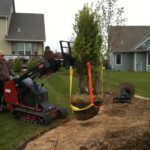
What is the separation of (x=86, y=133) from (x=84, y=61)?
522 centimetres

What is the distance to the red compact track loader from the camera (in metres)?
10.4

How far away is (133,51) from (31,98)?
131ft

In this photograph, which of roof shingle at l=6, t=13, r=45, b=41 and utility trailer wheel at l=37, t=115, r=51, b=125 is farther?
roof shingle at l=6, t=13, r=45, b=41

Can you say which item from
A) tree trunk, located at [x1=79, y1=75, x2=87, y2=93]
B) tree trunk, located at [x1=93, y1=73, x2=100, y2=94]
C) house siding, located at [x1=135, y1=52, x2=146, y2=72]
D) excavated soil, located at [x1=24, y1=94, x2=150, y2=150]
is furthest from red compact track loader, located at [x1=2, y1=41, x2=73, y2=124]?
house siding, located at [x1=135, y1=52, x2=146, y2=72]

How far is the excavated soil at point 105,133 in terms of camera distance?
805cm

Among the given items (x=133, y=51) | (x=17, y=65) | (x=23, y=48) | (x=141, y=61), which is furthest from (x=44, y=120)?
(x=141, y=61)

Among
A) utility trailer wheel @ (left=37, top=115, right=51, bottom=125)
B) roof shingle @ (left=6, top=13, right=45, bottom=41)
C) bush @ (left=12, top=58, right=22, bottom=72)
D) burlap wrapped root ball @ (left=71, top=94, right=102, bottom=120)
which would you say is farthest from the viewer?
roof shingle @ (left=6, top=13, right=45, bottom=41)

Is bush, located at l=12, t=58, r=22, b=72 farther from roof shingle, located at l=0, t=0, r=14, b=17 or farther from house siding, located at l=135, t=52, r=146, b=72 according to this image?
house siding, located at l=135, t=52, r=146, b=72

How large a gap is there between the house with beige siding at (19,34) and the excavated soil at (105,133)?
31845 millimetres

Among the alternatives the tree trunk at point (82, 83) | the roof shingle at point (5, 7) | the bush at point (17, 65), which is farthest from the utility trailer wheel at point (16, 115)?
the roof shingle at point (5, 7)

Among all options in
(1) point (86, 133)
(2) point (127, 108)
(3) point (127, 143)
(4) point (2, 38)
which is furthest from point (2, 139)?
(4) point (2, 38)

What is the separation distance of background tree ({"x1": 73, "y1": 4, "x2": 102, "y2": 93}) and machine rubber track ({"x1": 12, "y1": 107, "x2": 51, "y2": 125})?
360cm

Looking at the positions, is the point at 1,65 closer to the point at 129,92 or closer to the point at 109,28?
the point at 129,92

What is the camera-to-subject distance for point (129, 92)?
14.6m
